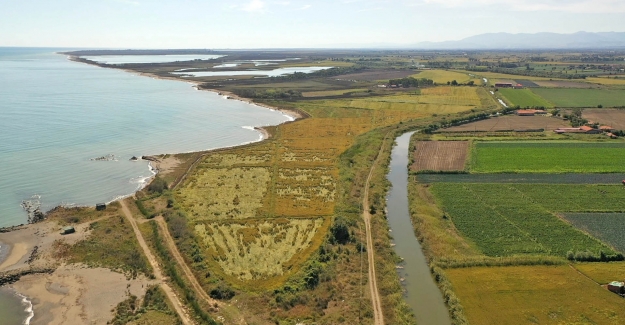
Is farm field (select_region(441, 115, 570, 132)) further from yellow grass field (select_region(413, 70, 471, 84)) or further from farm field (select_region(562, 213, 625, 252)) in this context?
yellow grass field (select_region(413, 70, 471, 84))

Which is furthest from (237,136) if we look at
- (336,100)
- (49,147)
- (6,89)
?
(6,89)

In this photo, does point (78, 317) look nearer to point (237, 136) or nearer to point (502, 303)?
point (502, 303)

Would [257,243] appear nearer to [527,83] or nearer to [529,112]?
[529,112]

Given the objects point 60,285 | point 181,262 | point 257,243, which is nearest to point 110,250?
point 60,285

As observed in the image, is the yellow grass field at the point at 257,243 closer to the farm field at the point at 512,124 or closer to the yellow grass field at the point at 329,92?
the farm field at the point at 512,124

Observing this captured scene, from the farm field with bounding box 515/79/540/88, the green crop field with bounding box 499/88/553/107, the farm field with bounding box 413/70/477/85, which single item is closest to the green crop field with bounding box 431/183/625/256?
the green crop field with bounding box 499/88/553/107

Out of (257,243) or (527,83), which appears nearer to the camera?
(257,243)

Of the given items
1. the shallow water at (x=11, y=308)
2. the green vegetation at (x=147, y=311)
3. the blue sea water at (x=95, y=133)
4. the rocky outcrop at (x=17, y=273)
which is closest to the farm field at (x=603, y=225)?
the green vegetation at (x=147, y=311)
